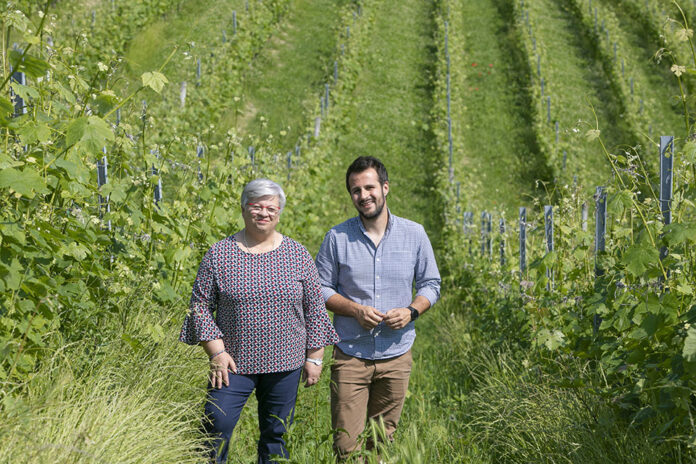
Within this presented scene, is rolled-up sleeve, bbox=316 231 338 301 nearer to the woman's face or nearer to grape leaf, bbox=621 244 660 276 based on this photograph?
the woman's face

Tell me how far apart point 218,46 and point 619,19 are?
13983 millimetres

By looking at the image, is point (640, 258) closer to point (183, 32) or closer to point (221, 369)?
point (221, 369)

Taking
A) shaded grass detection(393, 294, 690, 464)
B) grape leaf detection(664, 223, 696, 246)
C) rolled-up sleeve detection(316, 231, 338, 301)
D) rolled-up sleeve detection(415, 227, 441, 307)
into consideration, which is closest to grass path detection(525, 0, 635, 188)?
shaded grass detection(393, 294, 690, 464)

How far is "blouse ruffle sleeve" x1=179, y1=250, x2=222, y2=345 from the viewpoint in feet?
10.7

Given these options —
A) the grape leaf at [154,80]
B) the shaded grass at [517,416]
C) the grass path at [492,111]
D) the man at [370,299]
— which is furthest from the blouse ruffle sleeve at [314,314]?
the grass path at [492,111]

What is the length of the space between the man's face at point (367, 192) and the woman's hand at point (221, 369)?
1.00 metres

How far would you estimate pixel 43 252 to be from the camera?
3043 millimetres

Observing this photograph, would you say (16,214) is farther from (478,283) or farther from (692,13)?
(692,13)

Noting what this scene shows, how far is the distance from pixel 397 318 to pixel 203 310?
98cm

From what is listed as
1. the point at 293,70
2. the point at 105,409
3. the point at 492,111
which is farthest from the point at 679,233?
the point at 293,70

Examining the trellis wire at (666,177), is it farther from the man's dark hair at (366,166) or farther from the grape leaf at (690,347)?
the man's dark hair at (366,166)

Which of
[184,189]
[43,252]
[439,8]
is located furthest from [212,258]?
[439,8]

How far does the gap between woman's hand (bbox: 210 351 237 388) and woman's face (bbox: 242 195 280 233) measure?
2.09ft

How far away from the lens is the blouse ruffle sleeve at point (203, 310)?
3.27m
